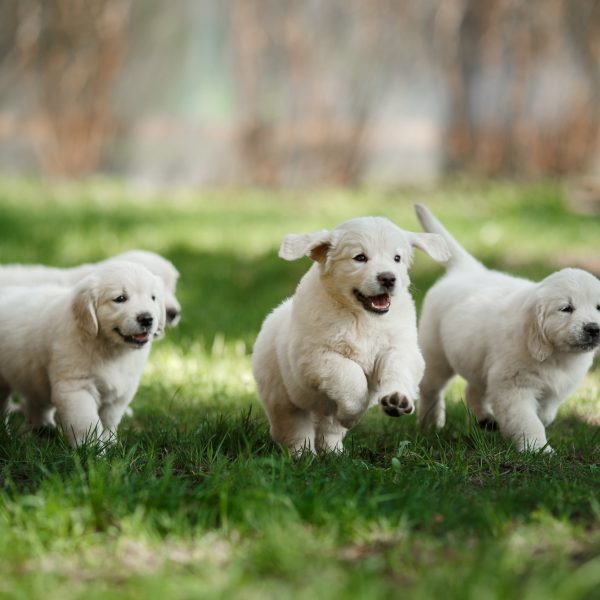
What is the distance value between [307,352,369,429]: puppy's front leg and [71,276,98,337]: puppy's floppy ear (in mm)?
999

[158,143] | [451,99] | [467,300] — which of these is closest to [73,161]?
[158,143]

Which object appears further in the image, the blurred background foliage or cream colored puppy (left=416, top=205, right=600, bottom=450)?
the blurred background foliage

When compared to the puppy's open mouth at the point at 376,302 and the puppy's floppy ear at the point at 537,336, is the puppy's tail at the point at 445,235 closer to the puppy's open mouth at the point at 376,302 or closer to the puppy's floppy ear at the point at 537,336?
the puppy's floppy ear at the point at 537,336

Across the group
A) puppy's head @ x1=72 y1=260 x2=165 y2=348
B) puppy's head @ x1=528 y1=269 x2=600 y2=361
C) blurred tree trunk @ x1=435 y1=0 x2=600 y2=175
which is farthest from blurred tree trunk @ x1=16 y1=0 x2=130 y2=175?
puppy's head @ x1=528 y1=269 x2=600 y2=361

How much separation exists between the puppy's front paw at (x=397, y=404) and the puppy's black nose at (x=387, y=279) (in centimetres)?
42

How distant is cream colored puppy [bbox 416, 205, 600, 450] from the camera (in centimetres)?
437

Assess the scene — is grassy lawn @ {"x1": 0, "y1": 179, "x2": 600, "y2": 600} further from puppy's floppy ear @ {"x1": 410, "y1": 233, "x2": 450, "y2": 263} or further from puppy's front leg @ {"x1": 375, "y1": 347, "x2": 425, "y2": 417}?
puppy's floppy ear @ {"x1": 410, "y1": 233, "x2": 450, "y2": 263}

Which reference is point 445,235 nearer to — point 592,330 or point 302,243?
point 592,330

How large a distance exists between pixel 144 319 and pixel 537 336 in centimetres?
162

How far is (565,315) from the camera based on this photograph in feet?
14.3

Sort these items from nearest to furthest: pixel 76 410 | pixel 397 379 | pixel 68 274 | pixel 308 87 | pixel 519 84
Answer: pixel 397 379
pixel 76 410
pixel 68 274
pixel 519 84
pixel 308 87

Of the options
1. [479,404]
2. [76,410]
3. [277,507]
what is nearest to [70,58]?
[479,404]

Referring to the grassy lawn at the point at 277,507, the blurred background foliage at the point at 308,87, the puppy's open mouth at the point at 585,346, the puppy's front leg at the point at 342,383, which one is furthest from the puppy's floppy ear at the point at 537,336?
the blurred background foliage at the point at 308,87

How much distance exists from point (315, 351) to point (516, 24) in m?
9.91
